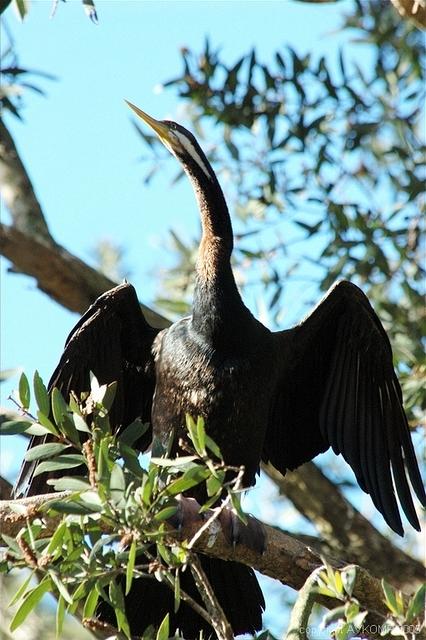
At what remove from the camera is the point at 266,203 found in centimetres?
640

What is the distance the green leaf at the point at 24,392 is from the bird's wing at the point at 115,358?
46.8 inches

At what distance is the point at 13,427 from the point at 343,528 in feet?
10.7

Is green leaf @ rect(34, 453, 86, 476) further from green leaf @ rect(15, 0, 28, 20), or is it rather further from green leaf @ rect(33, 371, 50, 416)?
green leaf @ rect(15, 0, 28, 20)

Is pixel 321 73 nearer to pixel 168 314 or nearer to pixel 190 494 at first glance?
pixel 168 314

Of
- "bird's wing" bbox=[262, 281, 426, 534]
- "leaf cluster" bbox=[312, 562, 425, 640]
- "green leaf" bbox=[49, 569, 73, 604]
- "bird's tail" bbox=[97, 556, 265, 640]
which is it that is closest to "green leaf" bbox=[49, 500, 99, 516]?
"green leaf" bbox=[49, 569, 73, 604]

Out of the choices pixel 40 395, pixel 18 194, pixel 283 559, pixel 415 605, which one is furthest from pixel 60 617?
pixel 18 194

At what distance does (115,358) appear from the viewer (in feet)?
16.4

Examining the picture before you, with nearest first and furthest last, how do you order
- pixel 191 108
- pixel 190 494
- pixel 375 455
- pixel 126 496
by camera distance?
1. pixel 126 496
2. pixel 190 494
3. pixel 375 455
4. pixel 191 108

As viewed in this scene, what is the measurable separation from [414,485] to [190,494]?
3.04 ft

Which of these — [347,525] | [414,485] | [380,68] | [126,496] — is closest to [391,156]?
[380,68]

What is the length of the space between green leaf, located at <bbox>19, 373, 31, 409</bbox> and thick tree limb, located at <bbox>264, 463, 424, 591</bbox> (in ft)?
9.69

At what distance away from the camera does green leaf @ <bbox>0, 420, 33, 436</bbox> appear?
10.6ft

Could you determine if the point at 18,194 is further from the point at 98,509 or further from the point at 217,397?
the point at 98,509

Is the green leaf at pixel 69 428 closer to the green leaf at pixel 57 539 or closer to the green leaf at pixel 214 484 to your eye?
the green leaf at pixel 57 539
